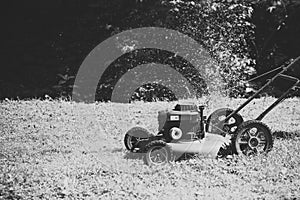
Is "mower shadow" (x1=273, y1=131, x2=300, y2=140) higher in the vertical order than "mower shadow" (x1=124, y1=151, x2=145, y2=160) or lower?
higher

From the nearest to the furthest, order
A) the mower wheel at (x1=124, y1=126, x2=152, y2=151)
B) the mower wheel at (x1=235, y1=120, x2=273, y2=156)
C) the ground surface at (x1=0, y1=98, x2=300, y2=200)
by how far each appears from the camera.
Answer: the ground surface at (x1=0, y1=98, x2=300, y2=200), the mower wheel at (x1=235, y1=120, x2=273, y2=156), the mower wheel at (x1=124, y1=126, x2=152, y2=151)

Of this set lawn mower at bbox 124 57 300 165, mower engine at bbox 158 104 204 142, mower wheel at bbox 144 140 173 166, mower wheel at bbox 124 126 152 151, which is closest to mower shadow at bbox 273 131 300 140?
lawn mower at bbox 124 57 300 165

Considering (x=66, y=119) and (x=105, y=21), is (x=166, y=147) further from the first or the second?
(x=105, y=21)

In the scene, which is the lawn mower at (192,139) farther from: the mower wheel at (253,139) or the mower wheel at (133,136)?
the mower wheel at (133,136)

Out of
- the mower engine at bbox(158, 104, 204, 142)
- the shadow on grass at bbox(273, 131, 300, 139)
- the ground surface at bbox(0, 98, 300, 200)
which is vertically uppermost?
the mower engine at bbox(158, 104, 204, 142)

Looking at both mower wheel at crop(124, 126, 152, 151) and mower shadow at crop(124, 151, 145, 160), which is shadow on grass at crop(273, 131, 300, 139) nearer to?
mower wheel at crop(124, 126, 152, 151)

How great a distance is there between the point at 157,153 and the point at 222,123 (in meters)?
1.11

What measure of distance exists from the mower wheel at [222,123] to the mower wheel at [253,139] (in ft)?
1.67

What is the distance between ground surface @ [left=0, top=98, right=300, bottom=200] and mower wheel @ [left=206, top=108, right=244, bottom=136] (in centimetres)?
61

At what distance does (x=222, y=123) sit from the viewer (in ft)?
22.0

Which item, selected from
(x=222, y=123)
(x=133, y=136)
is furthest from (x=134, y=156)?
(x=222, y=123)

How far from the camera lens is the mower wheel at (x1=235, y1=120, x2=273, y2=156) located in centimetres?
607

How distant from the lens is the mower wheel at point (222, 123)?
673 cm

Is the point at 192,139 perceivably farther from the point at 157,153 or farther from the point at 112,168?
the point at 112,168
